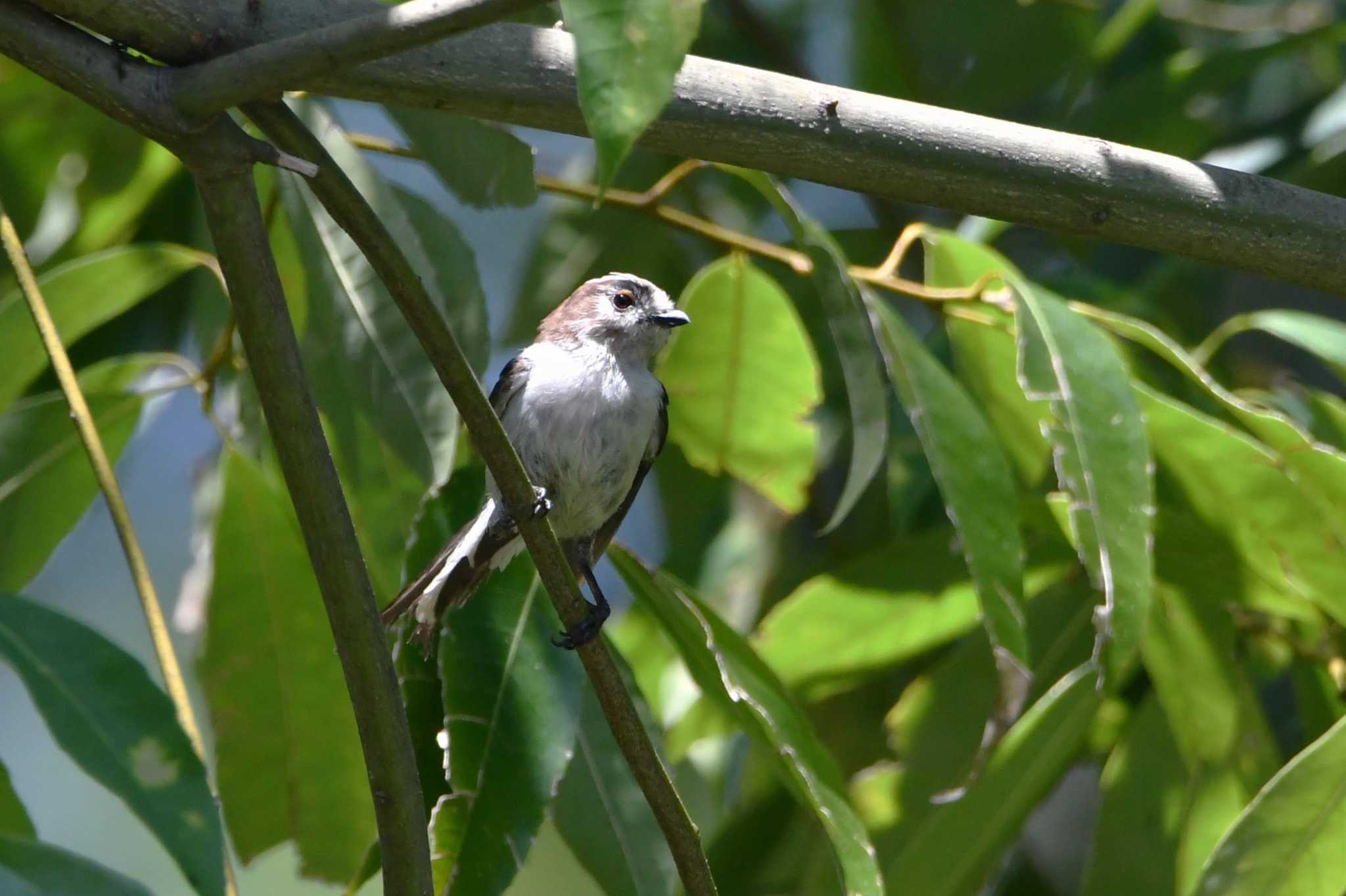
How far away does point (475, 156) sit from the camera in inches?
77.0

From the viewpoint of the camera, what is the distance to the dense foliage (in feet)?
6.23

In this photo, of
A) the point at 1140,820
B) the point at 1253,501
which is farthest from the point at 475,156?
the point at 1140,820

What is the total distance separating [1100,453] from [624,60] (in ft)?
3.69

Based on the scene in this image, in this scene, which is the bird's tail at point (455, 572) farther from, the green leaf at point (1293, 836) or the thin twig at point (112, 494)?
the green leaf at point (1293, 836)

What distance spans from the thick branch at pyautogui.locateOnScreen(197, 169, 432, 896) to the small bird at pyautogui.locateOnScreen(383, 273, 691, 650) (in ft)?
3.33

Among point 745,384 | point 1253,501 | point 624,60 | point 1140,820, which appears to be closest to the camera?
point 624,60

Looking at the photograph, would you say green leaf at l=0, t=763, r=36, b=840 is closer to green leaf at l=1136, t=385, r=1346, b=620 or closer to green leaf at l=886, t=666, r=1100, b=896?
green leaf at l=886, t=666, r=1100, b=896

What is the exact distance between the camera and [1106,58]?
351 cm

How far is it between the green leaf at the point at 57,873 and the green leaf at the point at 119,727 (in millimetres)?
114

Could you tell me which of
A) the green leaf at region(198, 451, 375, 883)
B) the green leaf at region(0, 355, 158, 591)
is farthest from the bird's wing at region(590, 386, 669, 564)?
the green leaf at region(0, 355, 158, 591)

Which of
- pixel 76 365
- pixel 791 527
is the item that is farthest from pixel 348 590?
pixel 791 527

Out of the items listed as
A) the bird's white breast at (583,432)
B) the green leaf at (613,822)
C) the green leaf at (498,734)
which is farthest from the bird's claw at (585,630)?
the bird's white breast at (583,432)

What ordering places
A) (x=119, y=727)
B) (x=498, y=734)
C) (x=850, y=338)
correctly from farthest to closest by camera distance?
(x=850, y=338)
(x=498, y=734)
(x=119, y=727)

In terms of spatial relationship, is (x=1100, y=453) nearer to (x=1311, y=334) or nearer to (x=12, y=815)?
(x=1311, y=334)
